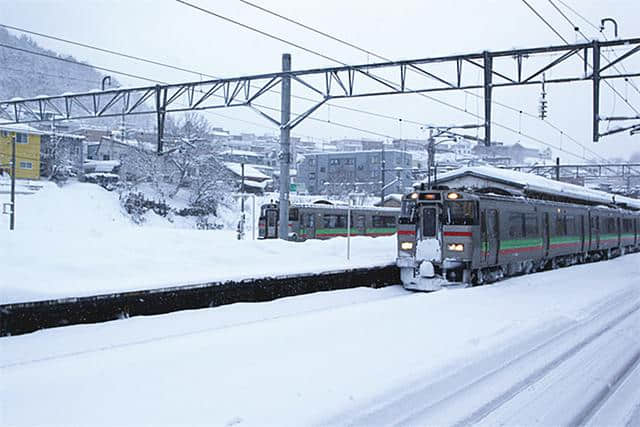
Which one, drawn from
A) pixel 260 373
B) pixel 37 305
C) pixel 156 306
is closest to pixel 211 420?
pixel 260 373

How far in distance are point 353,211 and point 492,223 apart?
55.1 ft

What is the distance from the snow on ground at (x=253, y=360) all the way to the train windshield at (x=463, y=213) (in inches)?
165

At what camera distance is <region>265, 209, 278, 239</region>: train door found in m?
31.0

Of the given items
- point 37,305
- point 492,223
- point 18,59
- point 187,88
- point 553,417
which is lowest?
point 553,417

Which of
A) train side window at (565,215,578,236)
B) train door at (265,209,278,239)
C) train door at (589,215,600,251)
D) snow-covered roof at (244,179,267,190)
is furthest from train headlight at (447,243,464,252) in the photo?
snow-covered roof at (244,179,267,190)

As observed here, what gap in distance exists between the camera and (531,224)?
2053 centimetres

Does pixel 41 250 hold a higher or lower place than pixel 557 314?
higher

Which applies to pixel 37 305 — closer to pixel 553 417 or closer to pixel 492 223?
pixel 553 417

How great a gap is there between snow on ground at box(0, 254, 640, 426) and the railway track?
15 centimetres

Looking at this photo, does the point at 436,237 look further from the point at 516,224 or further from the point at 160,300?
the point at 160,300

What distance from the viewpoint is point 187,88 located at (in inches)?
771

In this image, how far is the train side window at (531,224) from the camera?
66.1 feet

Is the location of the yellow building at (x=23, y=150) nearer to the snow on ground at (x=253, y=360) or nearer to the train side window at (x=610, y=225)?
the train side window at (x=610, y=225)

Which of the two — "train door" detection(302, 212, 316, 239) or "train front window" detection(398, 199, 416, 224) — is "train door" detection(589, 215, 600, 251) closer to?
"train door" detection(302, 212, 316, 239)
